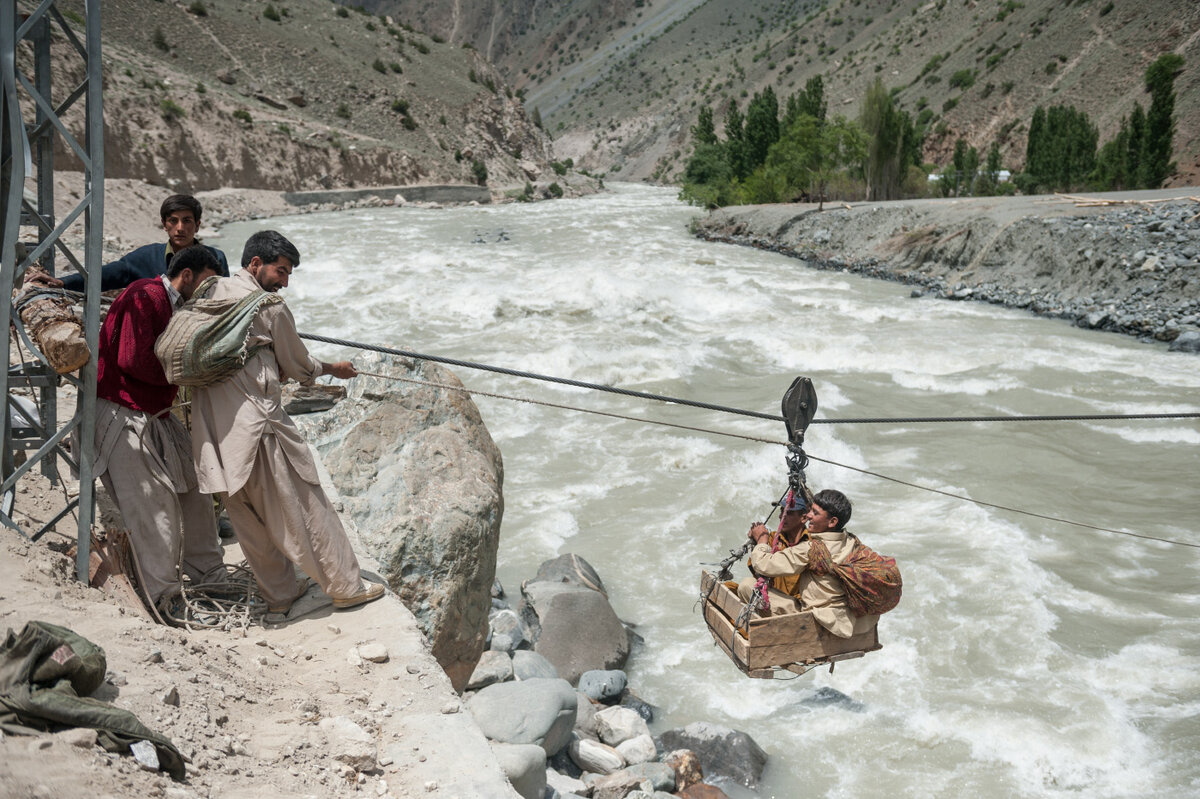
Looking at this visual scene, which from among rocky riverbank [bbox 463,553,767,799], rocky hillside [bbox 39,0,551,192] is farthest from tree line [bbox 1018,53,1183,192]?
rocky hillside [bbox 39,0,551,192]

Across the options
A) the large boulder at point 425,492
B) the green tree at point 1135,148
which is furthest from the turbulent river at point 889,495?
the green tree at point 1135,148

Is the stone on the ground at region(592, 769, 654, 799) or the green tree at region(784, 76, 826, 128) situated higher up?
the green tree at region(784, 76, 826, 128)

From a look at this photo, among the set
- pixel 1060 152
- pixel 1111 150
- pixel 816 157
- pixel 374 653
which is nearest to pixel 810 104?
A: pixel 816 157

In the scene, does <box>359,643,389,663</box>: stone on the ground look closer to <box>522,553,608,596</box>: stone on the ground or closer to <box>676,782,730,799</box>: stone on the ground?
<box>676,782,730,799</box>: stone on the ground

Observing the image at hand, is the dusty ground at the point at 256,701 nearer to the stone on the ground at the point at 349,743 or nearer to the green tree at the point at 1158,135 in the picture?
the stone on the ground at the point at 349,743

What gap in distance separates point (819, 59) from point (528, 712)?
3107 inches

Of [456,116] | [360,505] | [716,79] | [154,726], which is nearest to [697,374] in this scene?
[360,505]

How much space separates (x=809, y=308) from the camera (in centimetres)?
1873

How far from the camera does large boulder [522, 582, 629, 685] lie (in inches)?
258

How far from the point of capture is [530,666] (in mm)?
6141

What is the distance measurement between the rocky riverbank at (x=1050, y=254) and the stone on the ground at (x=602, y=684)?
538 inches

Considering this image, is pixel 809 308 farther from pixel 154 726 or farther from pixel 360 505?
pixel 154 726

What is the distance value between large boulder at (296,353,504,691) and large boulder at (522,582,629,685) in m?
1.10

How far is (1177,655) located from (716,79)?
298ft
